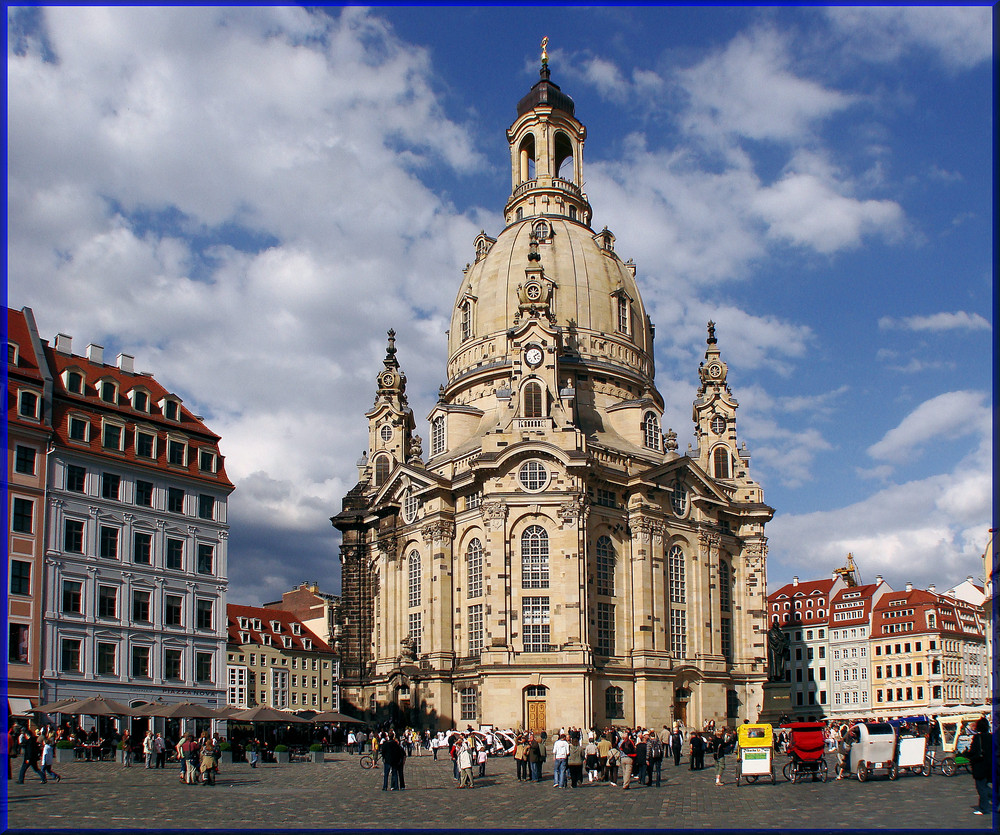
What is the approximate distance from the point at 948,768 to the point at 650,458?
4087 cm

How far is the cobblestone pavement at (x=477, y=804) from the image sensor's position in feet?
82.1

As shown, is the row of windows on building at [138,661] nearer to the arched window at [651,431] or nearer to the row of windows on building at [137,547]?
the row of windows on building at [137,547]

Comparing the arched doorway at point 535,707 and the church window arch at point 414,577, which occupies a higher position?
the church window arch at point 414,577

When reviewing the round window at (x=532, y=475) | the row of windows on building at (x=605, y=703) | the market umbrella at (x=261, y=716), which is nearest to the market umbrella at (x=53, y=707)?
the market umbrella at (x=261, y=716)

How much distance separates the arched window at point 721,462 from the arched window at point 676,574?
11.2 m

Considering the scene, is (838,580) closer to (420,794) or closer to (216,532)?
(216,532)

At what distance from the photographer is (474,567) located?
71.7m

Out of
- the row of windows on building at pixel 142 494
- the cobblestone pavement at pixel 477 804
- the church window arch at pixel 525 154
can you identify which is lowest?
the cobblestone pavement at pixel 477 804

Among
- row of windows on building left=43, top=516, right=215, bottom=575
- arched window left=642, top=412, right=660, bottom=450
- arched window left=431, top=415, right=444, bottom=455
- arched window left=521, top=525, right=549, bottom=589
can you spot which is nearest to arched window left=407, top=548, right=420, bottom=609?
arched window left=431, top=415, right=444, bottom=455

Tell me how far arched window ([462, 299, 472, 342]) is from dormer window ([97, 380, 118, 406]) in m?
34.3

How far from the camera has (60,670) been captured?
5209 centimetres

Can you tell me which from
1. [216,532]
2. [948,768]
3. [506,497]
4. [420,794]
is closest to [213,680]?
[216,532]

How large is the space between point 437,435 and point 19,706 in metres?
39.9

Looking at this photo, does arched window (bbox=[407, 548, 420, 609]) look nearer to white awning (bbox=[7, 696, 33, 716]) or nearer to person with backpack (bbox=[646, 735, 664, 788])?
white awning (bbox=[7, 696, 33, 716])
